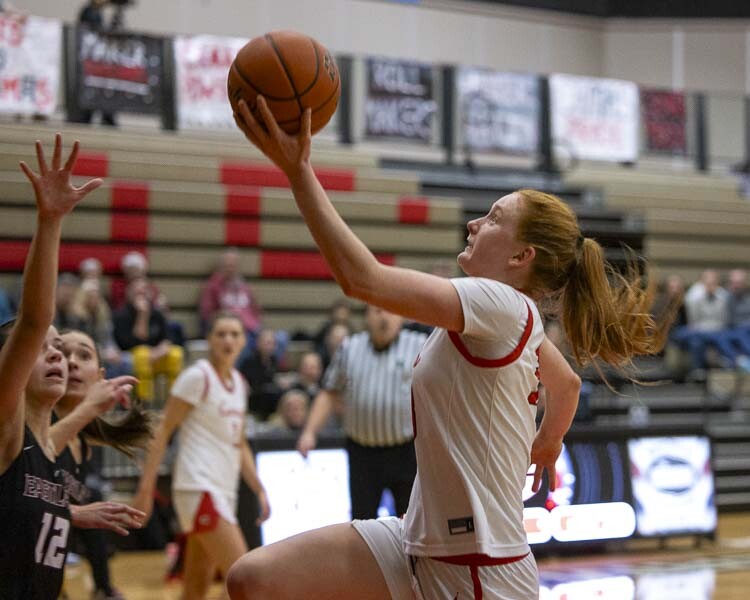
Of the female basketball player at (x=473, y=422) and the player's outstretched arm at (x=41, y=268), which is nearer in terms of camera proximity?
the player's outstretched arm at (x=41, y=268)

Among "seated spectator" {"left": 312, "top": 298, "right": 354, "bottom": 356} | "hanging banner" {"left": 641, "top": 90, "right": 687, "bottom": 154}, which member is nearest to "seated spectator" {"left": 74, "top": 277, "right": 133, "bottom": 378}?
"seated spectator" {"left": 312, "top": 298, "right": 354, "bottom": 356}

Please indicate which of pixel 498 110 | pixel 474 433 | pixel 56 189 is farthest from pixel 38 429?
pixel 498 110

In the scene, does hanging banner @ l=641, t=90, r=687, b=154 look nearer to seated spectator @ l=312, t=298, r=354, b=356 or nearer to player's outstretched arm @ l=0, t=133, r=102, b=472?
seated spectator @ l=312, t=298, r=354, b=356

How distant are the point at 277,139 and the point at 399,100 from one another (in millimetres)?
12041

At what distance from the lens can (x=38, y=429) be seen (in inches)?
133

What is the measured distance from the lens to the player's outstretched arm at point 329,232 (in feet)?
8.36

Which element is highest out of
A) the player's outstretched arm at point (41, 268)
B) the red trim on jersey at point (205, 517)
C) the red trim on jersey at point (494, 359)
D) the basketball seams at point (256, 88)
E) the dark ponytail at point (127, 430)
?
the basketball seams at point (256, 88)

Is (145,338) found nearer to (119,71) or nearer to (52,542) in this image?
(119,71)

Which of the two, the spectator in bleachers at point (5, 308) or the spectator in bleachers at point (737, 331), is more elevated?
the spectator in bleachers at point (5, 308)

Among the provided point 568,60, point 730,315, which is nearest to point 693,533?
point 730,315

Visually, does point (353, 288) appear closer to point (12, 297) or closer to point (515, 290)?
point (515, 290)

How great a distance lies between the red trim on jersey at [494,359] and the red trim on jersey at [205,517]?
353cm

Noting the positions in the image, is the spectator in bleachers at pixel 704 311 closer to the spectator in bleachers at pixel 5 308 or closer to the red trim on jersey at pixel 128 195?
the red trim on jersey at pixel 128 195

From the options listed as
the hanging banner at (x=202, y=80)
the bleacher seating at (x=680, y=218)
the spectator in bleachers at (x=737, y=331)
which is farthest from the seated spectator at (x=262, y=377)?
the bleacher seating at (x=680, y=218)
